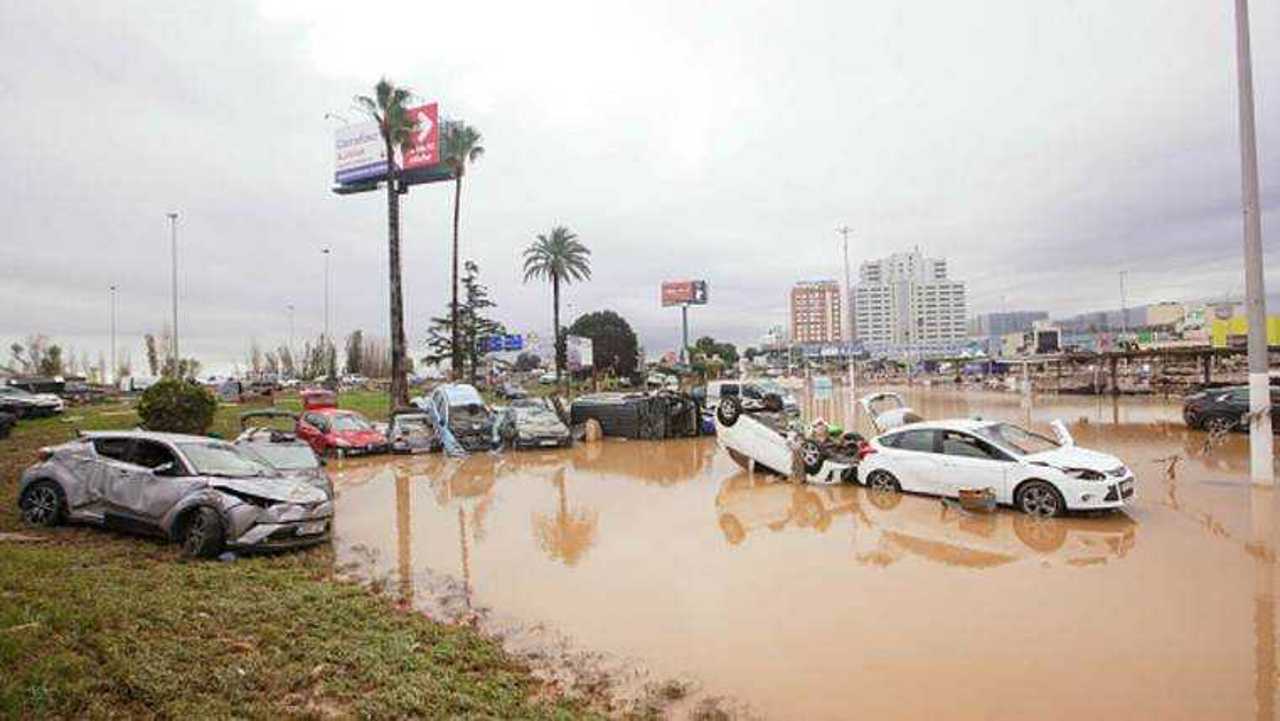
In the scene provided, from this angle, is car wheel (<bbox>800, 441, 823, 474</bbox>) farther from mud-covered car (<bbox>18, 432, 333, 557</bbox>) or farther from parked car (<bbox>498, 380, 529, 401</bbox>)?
parked car (<bbox>498, 380, 529, 401</bbox>)

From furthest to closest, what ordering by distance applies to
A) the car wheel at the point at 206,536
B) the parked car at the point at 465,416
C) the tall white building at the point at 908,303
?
the tall white building at the point at 908,303, the parked car at the point at 465,416, the car wheel at the point at 206,536

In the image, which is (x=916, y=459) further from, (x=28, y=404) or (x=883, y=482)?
(x=28, y=404)

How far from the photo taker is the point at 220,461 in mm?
9984

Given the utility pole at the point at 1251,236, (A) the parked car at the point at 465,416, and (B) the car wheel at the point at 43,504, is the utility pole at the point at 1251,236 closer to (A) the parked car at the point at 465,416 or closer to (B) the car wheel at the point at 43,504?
(A) the parked car at the point at 465,416

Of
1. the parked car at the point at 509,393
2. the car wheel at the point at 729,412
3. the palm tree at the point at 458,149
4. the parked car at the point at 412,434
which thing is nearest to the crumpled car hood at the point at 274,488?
the car wheel at the point at 729,412

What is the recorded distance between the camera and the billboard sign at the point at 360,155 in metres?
48.6

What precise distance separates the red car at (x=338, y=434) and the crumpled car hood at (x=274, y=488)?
11800mm

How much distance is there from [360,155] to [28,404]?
88.0 feet

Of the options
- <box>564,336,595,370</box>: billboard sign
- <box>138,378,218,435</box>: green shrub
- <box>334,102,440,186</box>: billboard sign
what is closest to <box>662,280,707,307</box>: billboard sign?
<box>564,336,595,370</box>: billboard sign

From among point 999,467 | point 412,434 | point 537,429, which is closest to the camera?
point 999,467

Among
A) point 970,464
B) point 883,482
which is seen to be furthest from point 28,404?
point 970,464

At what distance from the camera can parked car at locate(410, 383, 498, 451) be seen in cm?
2298

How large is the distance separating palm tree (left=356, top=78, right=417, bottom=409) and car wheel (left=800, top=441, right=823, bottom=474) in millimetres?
22051

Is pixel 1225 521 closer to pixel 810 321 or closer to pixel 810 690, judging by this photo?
pixel 810 690
